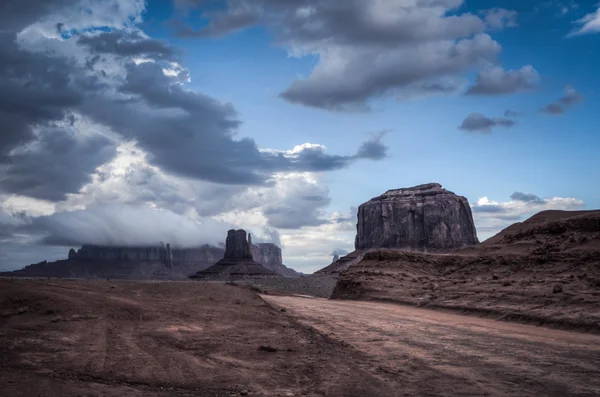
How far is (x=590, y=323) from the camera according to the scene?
1559cm

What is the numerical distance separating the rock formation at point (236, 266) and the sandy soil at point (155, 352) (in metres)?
107

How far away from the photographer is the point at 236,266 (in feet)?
462

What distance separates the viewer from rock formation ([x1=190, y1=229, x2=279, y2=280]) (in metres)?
128

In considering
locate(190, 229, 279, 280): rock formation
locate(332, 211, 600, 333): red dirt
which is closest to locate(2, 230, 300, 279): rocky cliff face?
locate(190, 229, 279, 280): rock formation

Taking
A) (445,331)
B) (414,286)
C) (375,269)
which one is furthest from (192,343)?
(375,269)

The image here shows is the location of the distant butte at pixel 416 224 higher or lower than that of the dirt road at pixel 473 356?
higher

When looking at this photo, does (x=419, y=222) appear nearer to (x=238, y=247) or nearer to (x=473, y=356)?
(x=238, y=247)

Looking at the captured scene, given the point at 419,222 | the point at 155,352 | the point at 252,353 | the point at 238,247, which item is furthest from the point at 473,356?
the point at 238,247

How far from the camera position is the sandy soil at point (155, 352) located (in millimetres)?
8250

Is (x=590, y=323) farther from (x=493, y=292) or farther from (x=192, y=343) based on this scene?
(x=192, y=343)

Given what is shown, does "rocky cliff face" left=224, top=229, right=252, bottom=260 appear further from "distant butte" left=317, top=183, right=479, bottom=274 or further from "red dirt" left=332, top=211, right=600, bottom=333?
"red dirt" left=332, top=211, right=600, bottom=333

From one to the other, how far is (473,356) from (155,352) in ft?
24.6

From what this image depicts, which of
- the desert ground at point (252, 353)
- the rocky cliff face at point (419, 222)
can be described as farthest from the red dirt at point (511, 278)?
the rocky cliff face at point (419, 222)

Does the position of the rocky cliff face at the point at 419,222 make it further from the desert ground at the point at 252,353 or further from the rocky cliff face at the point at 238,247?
the desert ground at the point at 252,353
